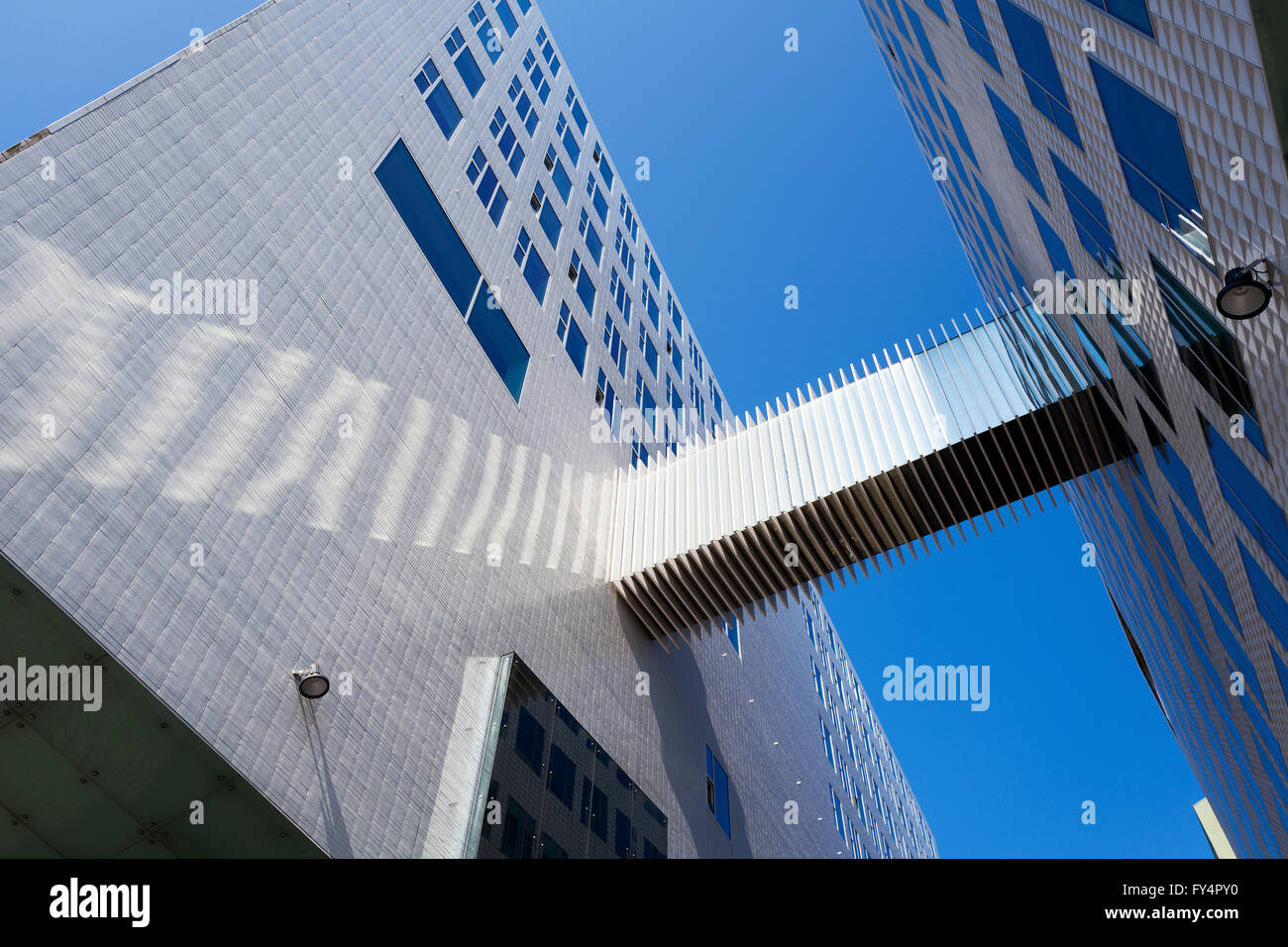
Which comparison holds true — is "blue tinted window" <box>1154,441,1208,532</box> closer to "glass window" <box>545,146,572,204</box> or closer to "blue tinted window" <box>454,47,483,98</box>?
"blue tinted window" <box>454,47,483,98</box>

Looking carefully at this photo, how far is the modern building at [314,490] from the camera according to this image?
6706 millimetres

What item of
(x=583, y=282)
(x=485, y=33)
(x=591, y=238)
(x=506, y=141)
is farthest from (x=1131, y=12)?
(x=591, y=238)

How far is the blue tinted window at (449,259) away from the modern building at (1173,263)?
28.5ft

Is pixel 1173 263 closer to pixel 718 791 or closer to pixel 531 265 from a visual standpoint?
pixel 531 265

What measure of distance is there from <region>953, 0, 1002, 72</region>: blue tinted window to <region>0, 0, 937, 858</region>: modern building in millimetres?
8707

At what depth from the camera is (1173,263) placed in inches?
297

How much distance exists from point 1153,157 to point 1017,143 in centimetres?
582

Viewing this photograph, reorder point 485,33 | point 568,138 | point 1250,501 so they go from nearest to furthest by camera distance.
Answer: point 1250,501, point 485,33, point 568,138

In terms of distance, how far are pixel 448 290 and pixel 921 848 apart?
164 ft

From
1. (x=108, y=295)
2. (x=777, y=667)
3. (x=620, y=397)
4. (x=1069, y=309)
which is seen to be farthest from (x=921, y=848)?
(x=108, y=295)

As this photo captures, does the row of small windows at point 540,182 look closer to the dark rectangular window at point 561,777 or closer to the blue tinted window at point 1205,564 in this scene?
the dark rectangular window at point 561,777

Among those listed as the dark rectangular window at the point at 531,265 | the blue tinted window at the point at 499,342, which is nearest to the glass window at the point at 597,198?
the dark rectangular window at the point at 531,265

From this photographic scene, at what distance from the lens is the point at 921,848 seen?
51906 millimetres
